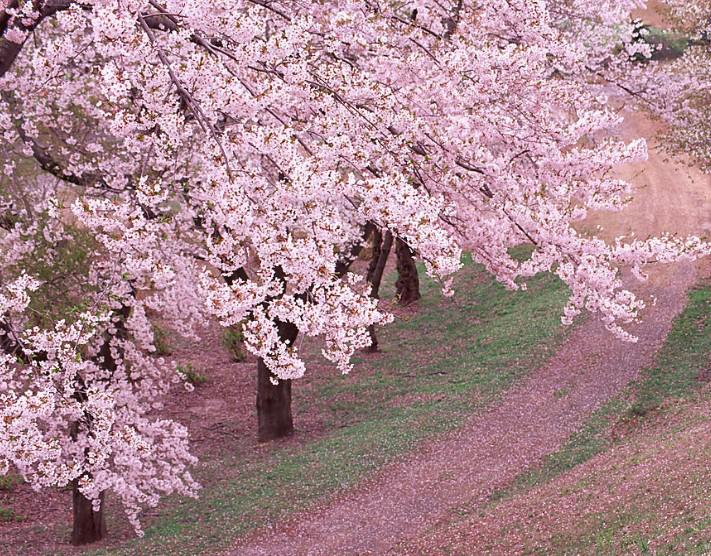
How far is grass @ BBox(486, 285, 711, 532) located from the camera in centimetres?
1416

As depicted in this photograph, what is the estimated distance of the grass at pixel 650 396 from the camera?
46.5 ft

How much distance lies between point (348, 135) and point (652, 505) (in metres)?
5.46

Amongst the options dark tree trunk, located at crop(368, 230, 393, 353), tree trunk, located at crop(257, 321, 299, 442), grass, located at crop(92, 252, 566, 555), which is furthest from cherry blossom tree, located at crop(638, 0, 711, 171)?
tree trunk, located at crop(257, 321, 299, 442)

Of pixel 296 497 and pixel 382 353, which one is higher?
pixel 382 353

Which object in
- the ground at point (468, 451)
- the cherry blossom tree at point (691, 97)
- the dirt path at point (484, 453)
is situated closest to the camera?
the ground at point (468, 451)

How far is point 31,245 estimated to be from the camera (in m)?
14.8

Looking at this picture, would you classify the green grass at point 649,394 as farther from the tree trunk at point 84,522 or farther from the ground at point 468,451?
the tree trunk at point 84,522

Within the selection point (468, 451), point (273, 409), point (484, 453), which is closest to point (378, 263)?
point (273, 409)

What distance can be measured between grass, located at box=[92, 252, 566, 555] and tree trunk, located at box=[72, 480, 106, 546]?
2.93 ft

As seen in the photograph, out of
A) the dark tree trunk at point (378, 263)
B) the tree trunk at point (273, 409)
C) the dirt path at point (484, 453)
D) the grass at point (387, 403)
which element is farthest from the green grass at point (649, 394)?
the dark tree trunk at point (378, 263)

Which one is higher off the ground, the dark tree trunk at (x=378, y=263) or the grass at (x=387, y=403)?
the dark tree trunk at (x=378, y=263)

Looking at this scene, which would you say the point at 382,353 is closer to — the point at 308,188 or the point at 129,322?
the point at 129,322

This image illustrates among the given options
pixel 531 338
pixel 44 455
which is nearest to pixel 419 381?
pixel 531 338

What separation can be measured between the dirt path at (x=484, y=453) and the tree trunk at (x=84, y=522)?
3.01m
